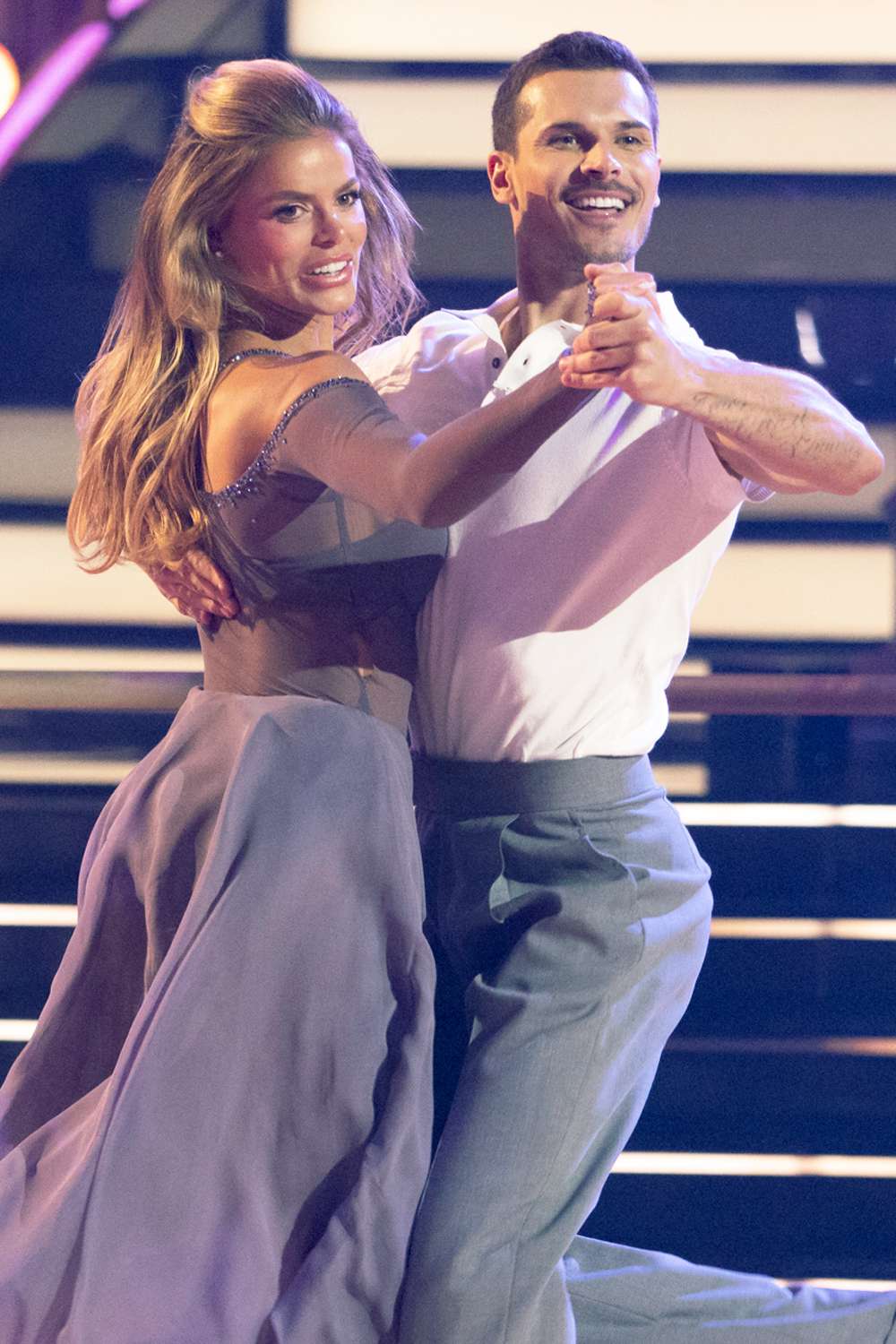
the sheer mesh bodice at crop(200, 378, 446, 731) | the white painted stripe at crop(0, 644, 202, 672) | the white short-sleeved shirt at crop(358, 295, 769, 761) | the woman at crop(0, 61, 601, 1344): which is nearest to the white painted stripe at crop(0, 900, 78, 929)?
the white painted stripe at crop(0, 644, 202, 672)

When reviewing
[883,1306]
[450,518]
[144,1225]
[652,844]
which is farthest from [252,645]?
[883,1306]

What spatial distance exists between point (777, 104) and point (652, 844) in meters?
1.75

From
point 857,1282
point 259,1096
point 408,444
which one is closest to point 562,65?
point 408,444

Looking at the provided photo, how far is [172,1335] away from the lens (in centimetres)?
149

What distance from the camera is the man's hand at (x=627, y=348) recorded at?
1.32 m

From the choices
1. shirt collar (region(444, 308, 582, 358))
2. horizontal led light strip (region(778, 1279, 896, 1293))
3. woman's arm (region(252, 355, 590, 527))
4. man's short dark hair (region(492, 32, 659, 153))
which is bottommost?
horizontal led light strip (region(778, 1279, 896, 1293))

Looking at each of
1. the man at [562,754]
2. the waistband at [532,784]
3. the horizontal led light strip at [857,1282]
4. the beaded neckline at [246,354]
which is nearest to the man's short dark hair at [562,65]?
the man at [562,754]

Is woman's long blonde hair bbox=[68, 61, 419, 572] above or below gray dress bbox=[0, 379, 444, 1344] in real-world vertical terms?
above

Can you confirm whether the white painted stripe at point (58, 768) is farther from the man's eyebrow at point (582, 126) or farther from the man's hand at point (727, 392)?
the man's hand at point (727, 392)

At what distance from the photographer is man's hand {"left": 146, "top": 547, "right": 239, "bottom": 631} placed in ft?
5.56

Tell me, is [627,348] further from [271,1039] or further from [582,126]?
[271,1039]

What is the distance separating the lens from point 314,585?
65.2 inches

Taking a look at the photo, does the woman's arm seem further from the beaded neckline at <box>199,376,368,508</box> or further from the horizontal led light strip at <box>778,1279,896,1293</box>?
the horizontal led light strip at <box>778,1279,896,1293</box>

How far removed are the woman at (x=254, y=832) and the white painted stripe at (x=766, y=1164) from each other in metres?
1.11
